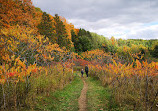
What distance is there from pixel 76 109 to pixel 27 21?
43.7 feet

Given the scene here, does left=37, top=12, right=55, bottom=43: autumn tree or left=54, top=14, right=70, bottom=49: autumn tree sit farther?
left=54, top=14, right=70, bottom=49: autumn tree

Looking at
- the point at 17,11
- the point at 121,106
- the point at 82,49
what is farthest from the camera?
the point at 82,49

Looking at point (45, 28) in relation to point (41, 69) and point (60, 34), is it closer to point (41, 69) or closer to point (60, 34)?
point (60, 34)

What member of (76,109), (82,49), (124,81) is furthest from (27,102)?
(82,49)

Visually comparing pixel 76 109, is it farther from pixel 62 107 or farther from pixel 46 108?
pixel 46 108

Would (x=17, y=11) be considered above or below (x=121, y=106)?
above

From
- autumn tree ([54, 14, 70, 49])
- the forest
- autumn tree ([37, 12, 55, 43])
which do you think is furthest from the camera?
autumn tree ([54, 14, 70, 49])

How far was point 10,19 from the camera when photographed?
11805 millimetres

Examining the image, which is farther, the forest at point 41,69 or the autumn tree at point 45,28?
the autumn tree at point 45,28

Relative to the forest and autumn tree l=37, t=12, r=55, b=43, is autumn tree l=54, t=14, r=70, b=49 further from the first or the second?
autumn tree l=37, t=12, r=55, b=43

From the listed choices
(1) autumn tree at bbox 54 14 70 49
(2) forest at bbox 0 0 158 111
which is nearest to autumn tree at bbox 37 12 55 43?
(2) forest at bbox 0 0 158 111

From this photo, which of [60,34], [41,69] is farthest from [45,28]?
[41,69]

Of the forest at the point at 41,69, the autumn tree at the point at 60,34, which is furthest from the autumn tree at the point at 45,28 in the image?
the autumn tree at the point at 60,34

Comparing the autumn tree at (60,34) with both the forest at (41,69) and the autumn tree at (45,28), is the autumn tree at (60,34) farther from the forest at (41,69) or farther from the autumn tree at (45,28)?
the autumn tree at (45,28)
